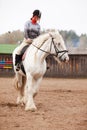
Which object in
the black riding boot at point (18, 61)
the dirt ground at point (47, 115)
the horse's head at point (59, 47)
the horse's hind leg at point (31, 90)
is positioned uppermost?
the horse's head at point (59, 47)

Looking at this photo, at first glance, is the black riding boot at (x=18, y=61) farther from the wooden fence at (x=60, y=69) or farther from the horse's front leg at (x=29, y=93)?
the wooden fence at (x=60, y=69)

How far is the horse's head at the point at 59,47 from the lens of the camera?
11.0 m

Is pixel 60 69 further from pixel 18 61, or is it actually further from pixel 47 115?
pixel 47 115

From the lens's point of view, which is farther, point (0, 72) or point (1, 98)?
point (0, 72)

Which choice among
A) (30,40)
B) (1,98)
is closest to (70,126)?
(30,40)

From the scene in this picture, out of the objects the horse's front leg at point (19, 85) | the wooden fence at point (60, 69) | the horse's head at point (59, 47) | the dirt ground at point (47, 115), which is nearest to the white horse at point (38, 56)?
the horse's head at point (59, 47)

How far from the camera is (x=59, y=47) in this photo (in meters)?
11.1

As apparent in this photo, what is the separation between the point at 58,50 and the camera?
11.1 m

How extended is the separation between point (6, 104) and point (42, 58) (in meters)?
1.93

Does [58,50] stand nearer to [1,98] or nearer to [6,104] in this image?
[6,104]

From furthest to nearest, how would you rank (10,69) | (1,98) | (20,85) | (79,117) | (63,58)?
1. (10,69)
2. (1,98)
3. (20,85)
4. (63,58)
5. (79,117)

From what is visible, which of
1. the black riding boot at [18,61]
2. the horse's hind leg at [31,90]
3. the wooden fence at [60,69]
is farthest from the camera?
the wooden fence at [60,69]

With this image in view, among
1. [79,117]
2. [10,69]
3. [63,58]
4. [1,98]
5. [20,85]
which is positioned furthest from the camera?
[10,69]

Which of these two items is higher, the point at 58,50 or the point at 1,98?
the point at 58,50
